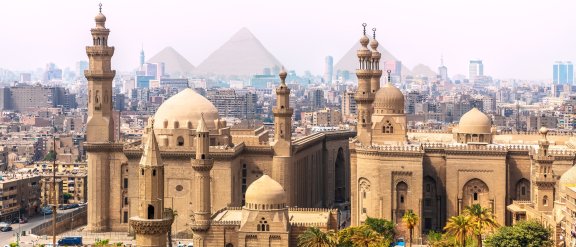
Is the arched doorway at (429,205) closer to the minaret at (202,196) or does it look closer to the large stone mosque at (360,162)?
the large stone mosque at (360,162)

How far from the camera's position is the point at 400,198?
5769cm

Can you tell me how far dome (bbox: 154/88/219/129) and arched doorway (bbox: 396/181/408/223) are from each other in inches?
416

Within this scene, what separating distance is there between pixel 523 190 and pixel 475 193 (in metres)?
2.61

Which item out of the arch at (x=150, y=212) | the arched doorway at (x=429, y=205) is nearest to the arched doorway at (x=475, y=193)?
the arched doorway at (x=429, y=205)

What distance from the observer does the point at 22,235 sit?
205 ft

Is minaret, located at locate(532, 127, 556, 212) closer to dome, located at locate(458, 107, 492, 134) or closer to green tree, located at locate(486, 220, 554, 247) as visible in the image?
green tree, located at locate(486, 220, 554, 247)

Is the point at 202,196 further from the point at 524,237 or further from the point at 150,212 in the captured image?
the point at 150,212

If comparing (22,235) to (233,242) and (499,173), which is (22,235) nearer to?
(233,242)

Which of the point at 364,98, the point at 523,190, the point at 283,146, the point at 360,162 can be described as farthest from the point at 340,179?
the point at 523,190

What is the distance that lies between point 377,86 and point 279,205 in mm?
18094

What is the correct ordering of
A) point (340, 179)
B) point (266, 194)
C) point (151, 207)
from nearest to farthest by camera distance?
point (151, 207) → point (266, 194) → point (340, 179)

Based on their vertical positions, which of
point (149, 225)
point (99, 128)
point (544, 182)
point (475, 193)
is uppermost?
point (99, 128)

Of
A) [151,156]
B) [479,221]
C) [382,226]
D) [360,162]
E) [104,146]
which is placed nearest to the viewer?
[151,156]

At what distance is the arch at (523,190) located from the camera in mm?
58719
